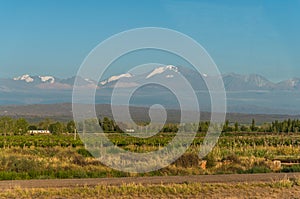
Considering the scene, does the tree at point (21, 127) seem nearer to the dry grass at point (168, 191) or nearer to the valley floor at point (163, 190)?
the valley floor at point (163, 190)

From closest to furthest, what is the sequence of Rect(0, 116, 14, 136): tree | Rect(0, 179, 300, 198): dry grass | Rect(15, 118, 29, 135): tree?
Rect(0, 179, 300, 198): dry grass < Rect(0, 116, 14, 136): tree < Rect(15, 118, 29, 135): tree

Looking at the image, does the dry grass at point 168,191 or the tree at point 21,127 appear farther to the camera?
the tree at point 21,127

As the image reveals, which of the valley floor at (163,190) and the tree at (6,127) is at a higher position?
the tree at (6,127)

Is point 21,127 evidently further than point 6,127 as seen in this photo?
Yes

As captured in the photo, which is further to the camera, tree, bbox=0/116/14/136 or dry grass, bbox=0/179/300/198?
tree, bbox=0/116/14/136

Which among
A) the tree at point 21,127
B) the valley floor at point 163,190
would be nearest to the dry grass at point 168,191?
the valley floor at point 163,190

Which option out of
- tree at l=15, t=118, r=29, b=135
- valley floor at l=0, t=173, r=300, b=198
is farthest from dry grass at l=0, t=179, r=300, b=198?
tree at l=15, t=118, r=29, b=135

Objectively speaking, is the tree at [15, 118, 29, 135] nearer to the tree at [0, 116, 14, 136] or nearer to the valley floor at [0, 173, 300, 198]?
the tree at [0, 116, 14, 136]

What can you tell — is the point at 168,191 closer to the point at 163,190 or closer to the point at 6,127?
the point at 163,190

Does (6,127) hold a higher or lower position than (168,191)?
higher

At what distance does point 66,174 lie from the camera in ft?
82.8

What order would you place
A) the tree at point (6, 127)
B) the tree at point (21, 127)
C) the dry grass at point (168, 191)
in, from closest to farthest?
the dry grass at point (168, 191) → the tree at point (6, 127) → the tree at point (21, 127)

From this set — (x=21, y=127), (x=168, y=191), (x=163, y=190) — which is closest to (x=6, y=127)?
(x=21, y=127)

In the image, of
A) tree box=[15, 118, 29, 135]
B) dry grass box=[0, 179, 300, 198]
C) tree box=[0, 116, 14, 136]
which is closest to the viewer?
dry grass box=[0, 179, 300, 198]
